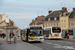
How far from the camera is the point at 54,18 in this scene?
84.9 metres

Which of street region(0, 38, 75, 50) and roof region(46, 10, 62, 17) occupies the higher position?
roof region(46, 10, 62, 17)

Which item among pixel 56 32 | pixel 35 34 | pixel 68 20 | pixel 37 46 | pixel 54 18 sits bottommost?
pixel 37 46

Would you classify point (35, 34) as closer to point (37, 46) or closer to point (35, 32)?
point (35, 32)

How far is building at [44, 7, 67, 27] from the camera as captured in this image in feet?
273

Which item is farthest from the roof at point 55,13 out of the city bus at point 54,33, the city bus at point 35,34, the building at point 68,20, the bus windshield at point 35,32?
the bus windshield at point 35,32

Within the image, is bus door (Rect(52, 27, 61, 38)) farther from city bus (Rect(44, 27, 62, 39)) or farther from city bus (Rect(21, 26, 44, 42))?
city bus (Rect(21, 26, 44, 42))

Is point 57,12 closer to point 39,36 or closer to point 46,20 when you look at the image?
point 46,20

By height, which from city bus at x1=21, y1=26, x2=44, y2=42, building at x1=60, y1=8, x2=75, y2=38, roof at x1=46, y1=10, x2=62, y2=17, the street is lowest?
the street

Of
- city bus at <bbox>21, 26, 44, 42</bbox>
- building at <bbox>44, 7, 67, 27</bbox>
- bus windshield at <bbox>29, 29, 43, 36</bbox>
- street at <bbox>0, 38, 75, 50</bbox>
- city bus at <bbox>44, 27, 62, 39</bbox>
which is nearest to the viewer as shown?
street at <bbox>0, 38, 75, 50</bbox>

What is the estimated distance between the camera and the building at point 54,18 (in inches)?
3278

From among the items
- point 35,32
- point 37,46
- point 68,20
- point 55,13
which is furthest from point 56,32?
point 55,13

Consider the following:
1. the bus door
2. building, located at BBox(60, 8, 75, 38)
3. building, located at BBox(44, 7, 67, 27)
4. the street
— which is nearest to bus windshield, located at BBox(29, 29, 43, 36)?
the street

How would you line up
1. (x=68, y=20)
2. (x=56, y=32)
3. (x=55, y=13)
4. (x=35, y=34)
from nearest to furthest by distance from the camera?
(x=35, y=34), (x=56, y=32), (x=68, y=20), (x=55, y=13)

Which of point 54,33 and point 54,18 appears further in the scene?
point 54,18
